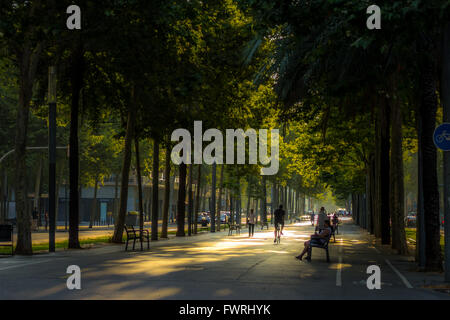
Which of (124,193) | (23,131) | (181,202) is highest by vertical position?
(23,131)

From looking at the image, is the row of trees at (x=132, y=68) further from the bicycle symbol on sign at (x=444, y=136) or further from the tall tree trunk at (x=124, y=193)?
the bicycle symbol on sign at (x=444, y=136)

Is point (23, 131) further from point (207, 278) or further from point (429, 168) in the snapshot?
point (429, 168)

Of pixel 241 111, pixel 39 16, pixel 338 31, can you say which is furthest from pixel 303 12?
pixel 241 111

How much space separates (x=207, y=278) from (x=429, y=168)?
706cm

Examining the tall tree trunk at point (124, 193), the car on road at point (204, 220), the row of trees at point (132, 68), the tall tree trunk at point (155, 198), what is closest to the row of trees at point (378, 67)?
the row of trees at point (132, 68)

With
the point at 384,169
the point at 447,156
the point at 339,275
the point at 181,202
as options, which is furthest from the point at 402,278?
the point at 181,202

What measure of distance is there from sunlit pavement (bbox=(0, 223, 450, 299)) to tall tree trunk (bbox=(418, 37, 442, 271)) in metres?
0.93

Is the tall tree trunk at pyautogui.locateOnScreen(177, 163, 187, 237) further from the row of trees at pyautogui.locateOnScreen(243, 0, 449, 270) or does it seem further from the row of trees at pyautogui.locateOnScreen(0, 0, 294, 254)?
the row of trees at pyautogui.locateOnScreen(243, 0, 449, 270)

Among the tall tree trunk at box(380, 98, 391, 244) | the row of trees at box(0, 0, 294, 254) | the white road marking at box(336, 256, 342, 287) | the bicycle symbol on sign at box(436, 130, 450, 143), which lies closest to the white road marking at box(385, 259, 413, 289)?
the white road marking at box(336, 256, 342, 287)

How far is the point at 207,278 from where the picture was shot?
14250 mm

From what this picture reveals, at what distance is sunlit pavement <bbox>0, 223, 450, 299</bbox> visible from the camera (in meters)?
11.7

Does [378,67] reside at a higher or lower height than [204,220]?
higher

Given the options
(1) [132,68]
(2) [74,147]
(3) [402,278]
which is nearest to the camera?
(3) [402,278]

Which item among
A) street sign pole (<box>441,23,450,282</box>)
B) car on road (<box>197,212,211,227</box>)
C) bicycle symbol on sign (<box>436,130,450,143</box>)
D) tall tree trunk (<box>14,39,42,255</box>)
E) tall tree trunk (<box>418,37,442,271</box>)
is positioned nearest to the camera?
bicycle symbol on sign (<box>436,130,450,143</box>)
